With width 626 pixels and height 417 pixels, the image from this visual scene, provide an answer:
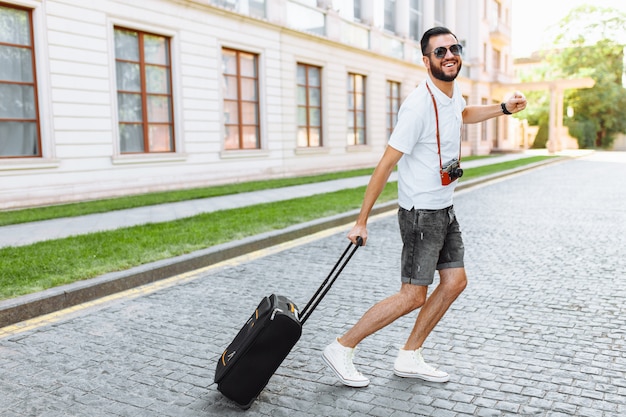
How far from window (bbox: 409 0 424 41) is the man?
27522mm

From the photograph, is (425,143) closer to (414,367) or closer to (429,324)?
(429,324)

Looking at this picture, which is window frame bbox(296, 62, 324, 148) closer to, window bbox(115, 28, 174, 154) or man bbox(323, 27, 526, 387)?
window bbox(115, 28, 174, 154)

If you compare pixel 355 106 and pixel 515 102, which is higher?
pixel 355 106

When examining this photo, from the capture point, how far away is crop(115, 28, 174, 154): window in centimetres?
1392

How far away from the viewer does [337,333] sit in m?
4.31

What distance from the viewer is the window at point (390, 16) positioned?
88.0 ft

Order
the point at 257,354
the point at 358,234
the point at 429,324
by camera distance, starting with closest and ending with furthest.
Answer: the point at 257,354, the point at 358,234, the point at 429,324

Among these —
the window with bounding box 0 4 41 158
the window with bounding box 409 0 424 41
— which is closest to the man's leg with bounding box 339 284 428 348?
the window with bounding box 0 4 41 158

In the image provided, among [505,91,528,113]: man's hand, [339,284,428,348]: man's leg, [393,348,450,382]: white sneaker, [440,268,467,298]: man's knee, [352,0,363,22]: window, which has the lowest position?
[393,348,450,382]: white sneaker

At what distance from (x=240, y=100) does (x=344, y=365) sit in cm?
1488

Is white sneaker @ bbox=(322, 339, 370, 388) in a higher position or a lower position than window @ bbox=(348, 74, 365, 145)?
lower

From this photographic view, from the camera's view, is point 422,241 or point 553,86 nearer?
point 422,241

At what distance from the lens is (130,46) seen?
1408 centimetres

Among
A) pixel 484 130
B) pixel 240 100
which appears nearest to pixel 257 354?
pixel 240 100
